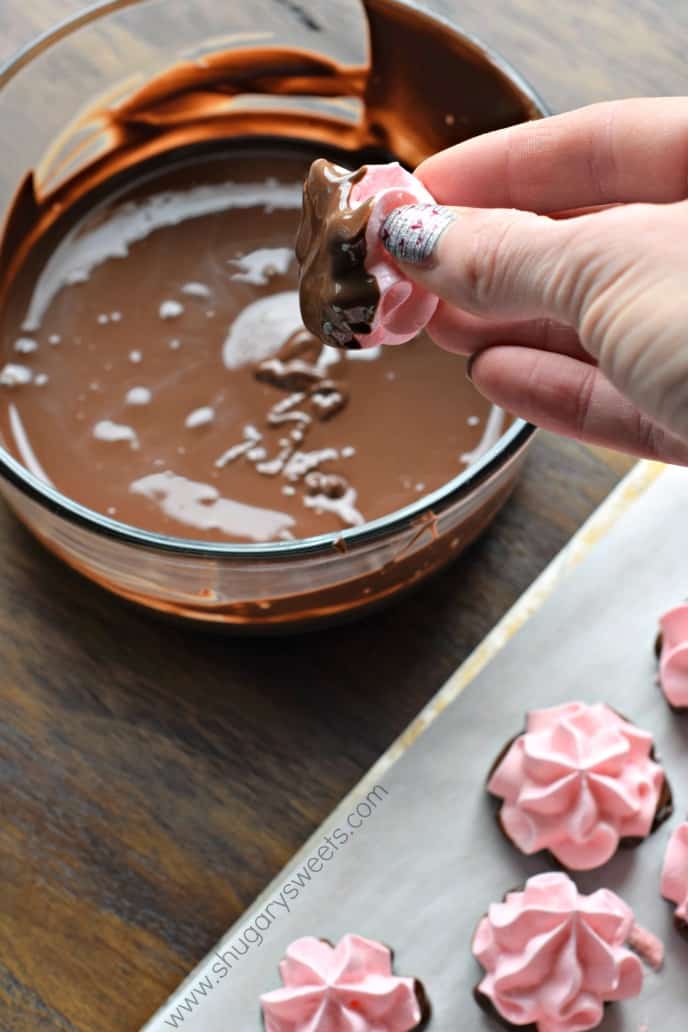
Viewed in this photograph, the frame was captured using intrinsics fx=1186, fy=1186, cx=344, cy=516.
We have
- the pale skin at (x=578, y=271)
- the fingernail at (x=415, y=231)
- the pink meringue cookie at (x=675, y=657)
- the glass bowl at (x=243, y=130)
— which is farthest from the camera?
the pink meringue cookie at (x=675, y=657)

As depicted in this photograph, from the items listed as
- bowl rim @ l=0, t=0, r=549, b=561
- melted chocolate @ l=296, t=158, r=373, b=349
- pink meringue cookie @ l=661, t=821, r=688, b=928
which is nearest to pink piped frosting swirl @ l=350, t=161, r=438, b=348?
melted chocolate @ l=296, t=158, r=373, b=349

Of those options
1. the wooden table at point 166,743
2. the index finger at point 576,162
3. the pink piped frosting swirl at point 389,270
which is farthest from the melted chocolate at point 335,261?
the wooden table at point 166,743

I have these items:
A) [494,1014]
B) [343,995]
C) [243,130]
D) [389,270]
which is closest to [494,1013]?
[494,1014]

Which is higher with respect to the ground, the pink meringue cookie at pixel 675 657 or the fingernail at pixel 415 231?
the fingernail at pixel 415 231

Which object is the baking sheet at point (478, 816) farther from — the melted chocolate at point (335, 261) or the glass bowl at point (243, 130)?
the melted chocolate at point (335, 261)

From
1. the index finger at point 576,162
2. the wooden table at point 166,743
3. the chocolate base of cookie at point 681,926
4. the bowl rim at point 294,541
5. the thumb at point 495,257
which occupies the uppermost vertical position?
the thumb at point 495,257

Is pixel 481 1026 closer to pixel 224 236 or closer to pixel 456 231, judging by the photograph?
pixel 456 231

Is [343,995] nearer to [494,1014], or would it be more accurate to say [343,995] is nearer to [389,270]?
[494,1014]
